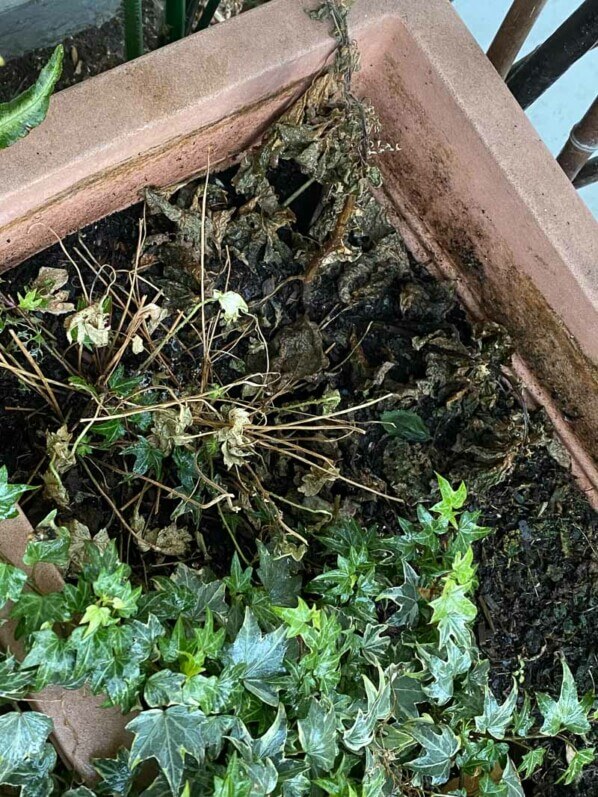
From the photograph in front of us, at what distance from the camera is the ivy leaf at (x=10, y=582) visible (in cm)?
73

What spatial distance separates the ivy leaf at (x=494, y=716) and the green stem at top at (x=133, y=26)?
38.0 inches

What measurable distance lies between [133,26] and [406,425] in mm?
671

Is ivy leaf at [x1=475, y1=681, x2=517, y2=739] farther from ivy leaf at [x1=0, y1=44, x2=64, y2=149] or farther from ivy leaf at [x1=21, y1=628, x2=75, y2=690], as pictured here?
ivy leaf at [x1=0, y1=44, x2=64, y2=149]

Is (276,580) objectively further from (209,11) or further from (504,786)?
(209,11)

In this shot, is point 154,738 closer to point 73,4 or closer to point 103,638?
point 103,638

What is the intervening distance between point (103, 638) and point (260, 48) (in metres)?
0.72

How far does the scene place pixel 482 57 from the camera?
3.40 ft

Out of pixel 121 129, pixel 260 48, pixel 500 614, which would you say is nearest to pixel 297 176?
pixel 260 48

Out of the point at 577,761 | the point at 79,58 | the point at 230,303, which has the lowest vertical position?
the point at 577,761

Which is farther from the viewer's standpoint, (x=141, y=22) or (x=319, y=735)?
(x=141, y=22)

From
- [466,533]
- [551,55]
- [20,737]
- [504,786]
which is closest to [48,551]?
[20,737]

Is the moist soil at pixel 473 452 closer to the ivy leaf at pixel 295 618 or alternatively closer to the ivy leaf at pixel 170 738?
the ivy leaf at pixel 295 618

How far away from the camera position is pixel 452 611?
89 centimetres

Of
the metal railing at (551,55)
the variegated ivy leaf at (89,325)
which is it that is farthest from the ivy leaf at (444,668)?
the metal railing at (551,55)
